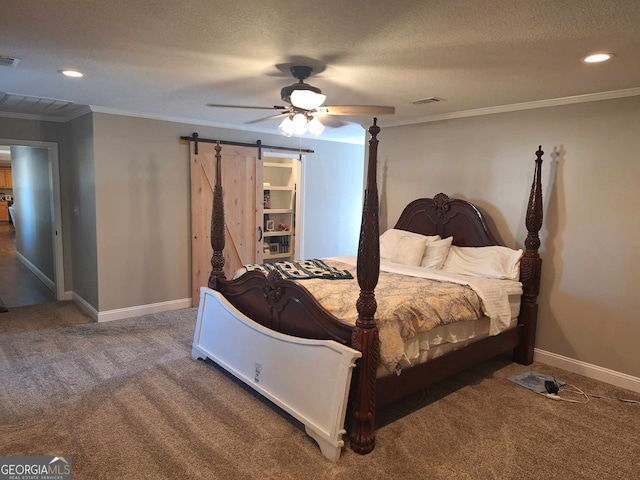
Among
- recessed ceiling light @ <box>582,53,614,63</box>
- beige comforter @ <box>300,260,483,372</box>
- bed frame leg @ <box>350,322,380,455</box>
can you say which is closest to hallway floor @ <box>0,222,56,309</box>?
beige comforter @ <box>300,260,483,372</box>

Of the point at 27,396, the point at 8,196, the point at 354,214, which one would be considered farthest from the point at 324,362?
the point at 8,196

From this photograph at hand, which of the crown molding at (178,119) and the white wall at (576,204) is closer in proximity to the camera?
the white wall at (576,204)

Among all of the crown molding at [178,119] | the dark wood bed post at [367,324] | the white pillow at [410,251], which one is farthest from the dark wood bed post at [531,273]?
the crown molding at [178,119]

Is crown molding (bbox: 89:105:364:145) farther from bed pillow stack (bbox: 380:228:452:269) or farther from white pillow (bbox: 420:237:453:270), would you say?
white pillow (bbox: 420:237:453:270)

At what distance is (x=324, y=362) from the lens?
2.58m

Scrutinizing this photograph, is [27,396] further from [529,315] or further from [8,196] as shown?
[8,196]

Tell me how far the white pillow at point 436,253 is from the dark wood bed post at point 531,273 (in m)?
0.74

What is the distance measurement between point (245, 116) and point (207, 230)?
156cm

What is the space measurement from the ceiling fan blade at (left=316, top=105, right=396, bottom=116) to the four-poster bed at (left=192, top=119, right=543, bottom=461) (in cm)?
45

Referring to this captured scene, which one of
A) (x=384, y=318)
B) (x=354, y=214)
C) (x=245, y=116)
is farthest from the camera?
(x=354, y=214)

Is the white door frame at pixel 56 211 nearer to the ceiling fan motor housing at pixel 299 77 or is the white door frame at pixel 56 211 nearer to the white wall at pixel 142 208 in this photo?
the white wall at pixel 142 208

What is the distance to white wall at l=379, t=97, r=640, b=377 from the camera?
134 inches

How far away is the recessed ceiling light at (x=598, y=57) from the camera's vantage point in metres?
2.48

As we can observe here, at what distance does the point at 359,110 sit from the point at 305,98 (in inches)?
16.2
